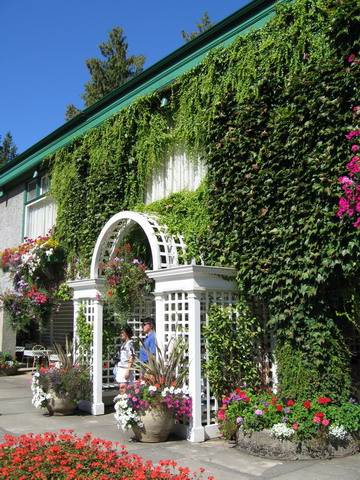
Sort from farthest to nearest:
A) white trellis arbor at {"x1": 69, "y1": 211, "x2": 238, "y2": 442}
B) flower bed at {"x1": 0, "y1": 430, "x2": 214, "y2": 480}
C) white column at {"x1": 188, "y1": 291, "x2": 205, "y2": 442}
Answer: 1. white trellis arbor at {"x1": 69, "y1": 211, "x2": 238, "y2": 442}
2. white column at {"x1": 188, "y1": 291, "x2": 205, "y2": 442}
3. flower bed at {"x1": 0, "y1": 430, "x2": 214, "y2": 480}

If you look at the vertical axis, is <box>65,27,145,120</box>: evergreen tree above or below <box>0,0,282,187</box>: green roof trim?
above

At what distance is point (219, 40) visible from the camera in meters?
8.83

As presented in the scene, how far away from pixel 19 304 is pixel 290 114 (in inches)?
379

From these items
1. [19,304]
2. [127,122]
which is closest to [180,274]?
[127,122]

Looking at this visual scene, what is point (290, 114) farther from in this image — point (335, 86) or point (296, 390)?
point (296, 390)

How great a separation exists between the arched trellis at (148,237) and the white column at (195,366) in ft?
3.69

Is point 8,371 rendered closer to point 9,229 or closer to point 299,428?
point 9,229

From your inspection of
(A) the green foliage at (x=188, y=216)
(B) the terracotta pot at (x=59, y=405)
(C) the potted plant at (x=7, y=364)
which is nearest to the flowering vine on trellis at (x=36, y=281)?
(C) the potted plant at (x=7, y=364)

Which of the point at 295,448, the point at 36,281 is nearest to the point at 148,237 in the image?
the point at 295,448

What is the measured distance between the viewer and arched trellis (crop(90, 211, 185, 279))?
8.04m

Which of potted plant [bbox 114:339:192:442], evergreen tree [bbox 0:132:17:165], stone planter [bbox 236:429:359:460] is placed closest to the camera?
stone planter [bbox 236:429:359:460]

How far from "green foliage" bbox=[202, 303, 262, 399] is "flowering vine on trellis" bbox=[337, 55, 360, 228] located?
2198mm

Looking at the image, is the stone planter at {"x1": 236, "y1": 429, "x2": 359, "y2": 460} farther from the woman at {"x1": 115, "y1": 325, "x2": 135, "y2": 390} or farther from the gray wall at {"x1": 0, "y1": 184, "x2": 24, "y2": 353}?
the gray wall at {"x1": 0, "y1": 184, "x2": 24, "y2": 353}

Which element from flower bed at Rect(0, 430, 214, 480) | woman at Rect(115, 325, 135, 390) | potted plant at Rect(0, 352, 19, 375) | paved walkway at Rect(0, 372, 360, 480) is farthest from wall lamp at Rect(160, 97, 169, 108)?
potted plant at Rect(0, 352, 19, 375)
